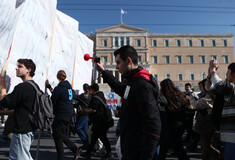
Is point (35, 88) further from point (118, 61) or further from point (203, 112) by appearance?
point (203, 112)

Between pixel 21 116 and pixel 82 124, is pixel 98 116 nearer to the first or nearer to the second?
pixel 82 124

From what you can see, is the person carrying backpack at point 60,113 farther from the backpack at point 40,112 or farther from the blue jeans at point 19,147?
the blue jeans at point 19,147

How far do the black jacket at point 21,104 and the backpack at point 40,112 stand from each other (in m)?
0.05

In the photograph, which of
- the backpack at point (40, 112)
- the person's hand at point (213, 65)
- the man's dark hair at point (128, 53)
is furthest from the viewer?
the backpack at point (40, 112)

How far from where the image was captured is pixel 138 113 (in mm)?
1661

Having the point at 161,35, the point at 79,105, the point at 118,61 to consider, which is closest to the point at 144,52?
the point at 161,35

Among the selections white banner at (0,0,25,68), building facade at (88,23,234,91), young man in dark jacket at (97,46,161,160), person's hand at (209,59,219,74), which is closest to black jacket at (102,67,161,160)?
young man in dark jacket at (97,46,161,160)

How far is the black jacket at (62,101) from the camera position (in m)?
3.90

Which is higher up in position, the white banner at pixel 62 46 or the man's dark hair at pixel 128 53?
the white banner at pixel 62 46

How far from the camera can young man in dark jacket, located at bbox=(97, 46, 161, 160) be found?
151cm

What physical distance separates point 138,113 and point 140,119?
5 cm

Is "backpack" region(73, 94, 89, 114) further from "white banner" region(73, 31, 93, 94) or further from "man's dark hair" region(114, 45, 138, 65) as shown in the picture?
"man's dark hair" region(114, 45, 138, 65)

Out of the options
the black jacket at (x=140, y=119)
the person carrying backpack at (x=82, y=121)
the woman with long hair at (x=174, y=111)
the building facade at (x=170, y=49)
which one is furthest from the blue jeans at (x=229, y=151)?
the building facade at (x=170, y=49)

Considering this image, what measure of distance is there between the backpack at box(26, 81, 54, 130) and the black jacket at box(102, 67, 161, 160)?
52.1 inches
